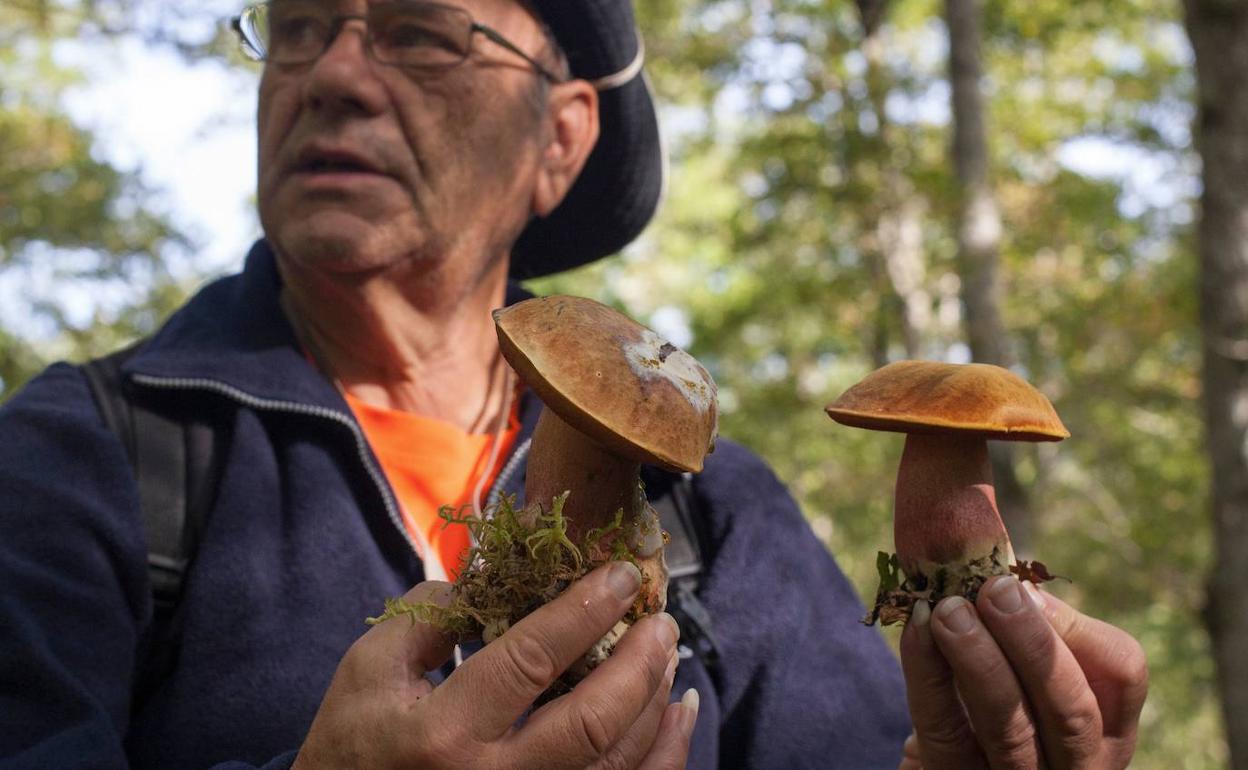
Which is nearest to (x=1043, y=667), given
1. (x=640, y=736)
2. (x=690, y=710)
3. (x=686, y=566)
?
(x=690, y=710)

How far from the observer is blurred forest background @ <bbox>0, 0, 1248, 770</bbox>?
5844mm

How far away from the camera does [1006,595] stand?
5.24 ft

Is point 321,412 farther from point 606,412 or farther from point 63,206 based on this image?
point 63,206

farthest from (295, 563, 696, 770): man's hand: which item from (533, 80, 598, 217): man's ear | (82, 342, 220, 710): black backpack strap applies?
(533, 80, 598, 217): man's ear

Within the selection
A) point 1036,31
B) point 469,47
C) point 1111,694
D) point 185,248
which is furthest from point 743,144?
point 185,248

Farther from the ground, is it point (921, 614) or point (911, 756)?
point (921, 614)

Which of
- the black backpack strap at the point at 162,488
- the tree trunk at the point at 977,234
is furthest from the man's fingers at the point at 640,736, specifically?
the tree trunk at the point at 977,234

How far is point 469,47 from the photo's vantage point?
247 cm

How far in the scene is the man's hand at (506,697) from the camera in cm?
127

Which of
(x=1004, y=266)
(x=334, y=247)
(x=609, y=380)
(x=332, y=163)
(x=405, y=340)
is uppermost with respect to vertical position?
(x=332, y=163)

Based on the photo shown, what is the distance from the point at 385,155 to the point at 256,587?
1044 millimetres

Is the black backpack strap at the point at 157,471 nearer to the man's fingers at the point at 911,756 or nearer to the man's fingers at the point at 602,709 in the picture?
the man's fingers at the point at 602,709

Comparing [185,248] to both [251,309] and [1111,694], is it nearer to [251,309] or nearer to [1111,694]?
[251,309]

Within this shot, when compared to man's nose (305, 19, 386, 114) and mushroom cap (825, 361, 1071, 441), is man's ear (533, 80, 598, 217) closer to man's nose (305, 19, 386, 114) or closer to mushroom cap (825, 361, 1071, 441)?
man's nose (305, 19, 386, 114)
